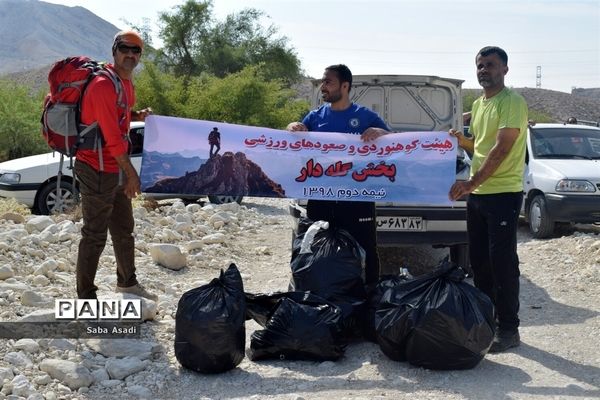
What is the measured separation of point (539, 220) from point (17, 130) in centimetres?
1470

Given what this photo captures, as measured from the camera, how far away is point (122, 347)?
4926 millimetres

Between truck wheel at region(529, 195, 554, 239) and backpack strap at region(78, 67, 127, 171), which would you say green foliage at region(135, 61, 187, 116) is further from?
backpack strap at region(78, 67, 127, 171)

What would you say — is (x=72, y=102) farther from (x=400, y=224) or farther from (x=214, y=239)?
(x=214, y=239)

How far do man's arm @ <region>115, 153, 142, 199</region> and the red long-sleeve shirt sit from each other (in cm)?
5

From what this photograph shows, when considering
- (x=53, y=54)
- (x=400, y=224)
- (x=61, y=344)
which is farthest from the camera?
(x=53, y=54)

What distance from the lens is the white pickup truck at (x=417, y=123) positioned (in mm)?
7172

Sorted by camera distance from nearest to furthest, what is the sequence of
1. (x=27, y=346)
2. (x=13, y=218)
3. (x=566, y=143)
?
(x=27, y=346)
(x=13, y=218)
(x=566, y=143)

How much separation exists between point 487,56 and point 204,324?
2735 millimetres

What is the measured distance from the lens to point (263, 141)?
5.92m

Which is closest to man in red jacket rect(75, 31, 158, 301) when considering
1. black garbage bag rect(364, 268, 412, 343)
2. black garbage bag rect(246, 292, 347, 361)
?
black garbage bag rect(246, 292, 347, 361)

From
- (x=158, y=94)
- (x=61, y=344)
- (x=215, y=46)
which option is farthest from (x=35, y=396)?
(x=215, y=46)

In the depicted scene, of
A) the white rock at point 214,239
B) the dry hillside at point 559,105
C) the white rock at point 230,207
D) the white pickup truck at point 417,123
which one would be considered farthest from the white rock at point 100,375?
the dry hillside at point 559,105

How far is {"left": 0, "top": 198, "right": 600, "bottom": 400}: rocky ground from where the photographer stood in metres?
4.45

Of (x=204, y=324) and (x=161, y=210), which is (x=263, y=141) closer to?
(x=204, y=324)
